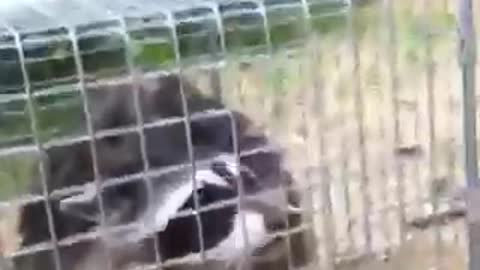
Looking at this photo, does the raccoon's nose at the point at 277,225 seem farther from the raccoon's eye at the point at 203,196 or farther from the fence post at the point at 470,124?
the fence post at the point at 470,124

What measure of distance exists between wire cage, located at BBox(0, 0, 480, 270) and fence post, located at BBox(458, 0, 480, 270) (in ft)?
0.25

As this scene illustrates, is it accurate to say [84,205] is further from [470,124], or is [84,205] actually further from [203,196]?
[470,124]

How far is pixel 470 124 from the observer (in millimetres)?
721

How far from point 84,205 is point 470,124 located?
1.06ft

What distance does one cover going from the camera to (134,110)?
2.85 feet

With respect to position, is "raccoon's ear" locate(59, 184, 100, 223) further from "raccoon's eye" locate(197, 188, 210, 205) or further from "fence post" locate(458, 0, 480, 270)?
"fence post" locate(458, 0, 480, 270)

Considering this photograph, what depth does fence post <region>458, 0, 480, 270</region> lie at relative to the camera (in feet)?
2.28

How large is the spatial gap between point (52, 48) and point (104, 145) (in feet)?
0.36

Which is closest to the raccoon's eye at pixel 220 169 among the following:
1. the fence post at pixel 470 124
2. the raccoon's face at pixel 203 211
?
the raccoon's face at pixel 203 211

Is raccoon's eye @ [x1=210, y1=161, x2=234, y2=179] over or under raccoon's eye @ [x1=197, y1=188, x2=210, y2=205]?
over

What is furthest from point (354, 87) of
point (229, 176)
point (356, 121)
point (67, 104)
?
point (67, 104)

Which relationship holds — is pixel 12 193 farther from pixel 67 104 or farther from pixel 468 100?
pixel 468 100

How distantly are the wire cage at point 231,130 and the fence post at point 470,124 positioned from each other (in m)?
0.08

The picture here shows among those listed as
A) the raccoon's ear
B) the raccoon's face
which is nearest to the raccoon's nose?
the raccoon's face
